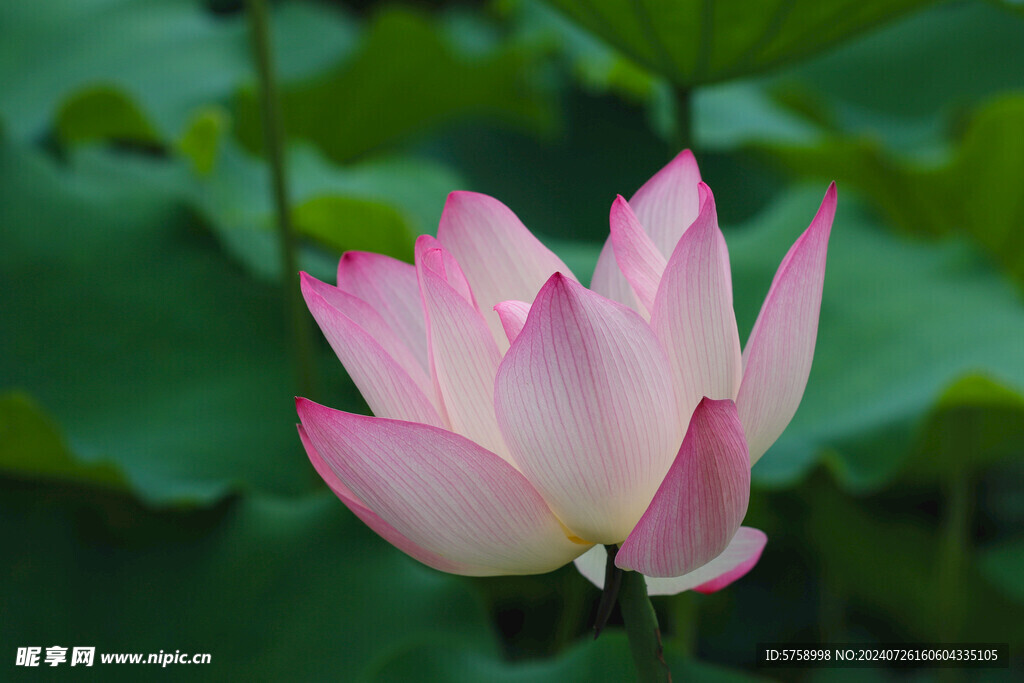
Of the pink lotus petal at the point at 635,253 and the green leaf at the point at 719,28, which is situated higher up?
the green leaf at the point at 719,28

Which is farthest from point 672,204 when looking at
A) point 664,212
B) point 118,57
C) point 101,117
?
point 118,57

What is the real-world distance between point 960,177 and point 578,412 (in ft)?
2.90

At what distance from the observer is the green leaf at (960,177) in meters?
0.97

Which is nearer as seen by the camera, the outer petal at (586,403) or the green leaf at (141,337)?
the outer petal at (586,403)

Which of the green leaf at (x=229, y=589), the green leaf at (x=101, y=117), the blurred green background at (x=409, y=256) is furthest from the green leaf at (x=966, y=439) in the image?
the green leaf at (x=101, y=117)

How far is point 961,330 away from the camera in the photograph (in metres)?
0.73

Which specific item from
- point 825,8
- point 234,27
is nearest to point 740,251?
point 825,8

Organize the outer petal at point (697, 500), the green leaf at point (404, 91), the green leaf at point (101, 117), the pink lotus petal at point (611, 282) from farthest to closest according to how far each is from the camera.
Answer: the green leaf at point (404, 91)
the green leaf at point (101, 117)
the pink lotus petal at point (611, 282)
the outer petal at point (697, 500)

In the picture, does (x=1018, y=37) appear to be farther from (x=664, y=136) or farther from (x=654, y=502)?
(x=654, y=502)

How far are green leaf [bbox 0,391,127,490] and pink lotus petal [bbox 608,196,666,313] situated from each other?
43cm

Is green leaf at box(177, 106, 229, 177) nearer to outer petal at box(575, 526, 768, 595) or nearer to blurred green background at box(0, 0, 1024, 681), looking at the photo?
blurred green background at box(0, 0, 1024, 681)

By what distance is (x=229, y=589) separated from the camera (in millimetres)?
609

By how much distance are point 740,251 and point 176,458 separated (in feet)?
1.66

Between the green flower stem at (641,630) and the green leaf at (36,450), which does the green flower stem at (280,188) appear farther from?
the green flower stem at (641,630)
